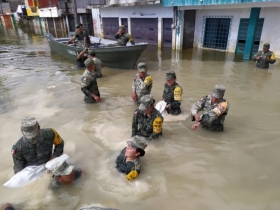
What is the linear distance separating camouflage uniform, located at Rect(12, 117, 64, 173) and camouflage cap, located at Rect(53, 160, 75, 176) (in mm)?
297

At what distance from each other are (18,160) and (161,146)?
2518mm

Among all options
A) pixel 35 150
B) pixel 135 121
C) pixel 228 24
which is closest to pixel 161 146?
pixel 135 121

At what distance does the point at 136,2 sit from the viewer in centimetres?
1386

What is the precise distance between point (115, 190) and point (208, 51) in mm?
11380

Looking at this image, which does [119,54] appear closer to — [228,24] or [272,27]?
[228,24]

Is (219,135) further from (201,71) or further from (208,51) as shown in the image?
(208,51)

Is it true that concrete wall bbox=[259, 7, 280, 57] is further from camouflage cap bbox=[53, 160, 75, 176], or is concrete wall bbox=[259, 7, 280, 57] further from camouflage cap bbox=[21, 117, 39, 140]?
camouflage cap bbox=[21, 117, 39, 140]

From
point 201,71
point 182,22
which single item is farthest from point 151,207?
point 182,22

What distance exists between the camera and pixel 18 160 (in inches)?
123

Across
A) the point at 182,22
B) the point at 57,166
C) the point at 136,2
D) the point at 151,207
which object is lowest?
the point at 151,207

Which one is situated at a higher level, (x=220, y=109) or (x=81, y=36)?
(x=81, y=36)

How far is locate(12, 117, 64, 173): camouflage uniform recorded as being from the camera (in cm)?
308

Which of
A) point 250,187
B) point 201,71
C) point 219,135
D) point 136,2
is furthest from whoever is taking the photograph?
point 136,2

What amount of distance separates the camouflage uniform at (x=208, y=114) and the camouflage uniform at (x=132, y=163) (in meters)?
1.58
